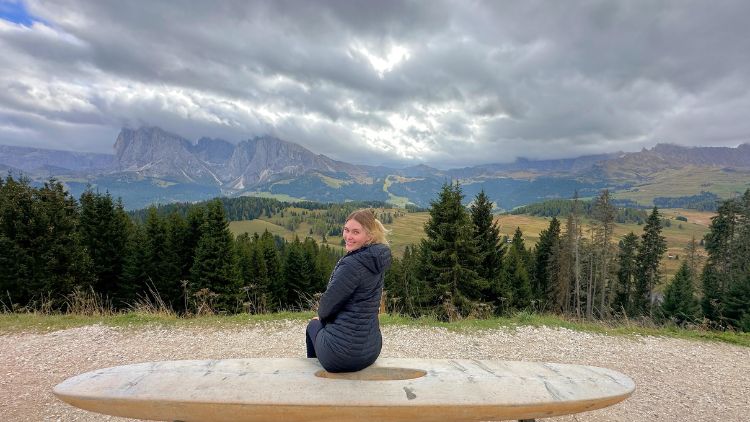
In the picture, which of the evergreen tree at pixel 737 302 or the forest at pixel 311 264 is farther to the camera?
the evergreen tree at pixel 737 302

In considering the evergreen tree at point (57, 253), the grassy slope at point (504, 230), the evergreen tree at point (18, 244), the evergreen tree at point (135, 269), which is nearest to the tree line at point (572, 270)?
the evergreen tree at point (57, 253)

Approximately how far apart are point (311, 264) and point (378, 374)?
44376 mm

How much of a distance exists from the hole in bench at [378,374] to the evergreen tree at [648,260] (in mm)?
49662

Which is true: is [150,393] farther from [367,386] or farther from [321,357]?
[367,386]

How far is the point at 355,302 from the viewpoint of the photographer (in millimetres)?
3865

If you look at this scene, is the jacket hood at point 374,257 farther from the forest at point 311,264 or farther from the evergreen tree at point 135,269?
the evergreen tree at point 135,269

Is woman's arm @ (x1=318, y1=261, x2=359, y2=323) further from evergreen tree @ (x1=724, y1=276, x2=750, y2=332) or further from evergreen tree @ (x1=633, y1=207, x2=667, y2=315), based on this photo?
evergreen tree @ (x1=633, y1=207, x2=667, y2=315)

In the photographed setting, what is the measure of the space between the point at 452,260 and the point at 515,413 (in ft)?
59.6

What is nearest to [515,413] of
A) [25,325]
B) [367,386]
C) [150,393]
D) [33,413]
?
[367,386]

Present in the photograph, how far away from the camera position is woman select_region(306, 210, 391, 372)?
3.79 m

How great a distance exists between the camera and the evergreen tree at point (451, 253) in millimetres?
21156

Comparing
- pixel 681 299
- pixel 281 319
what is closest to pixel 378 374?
pixel 281 319

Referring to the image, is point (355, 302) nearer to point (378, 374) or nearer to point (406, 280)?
point (378, 374)

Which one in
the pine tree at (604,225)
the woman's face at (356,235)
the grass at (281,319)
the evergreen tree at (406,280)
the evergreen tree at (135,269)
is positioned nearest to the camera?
the woman's face at (356,235)
